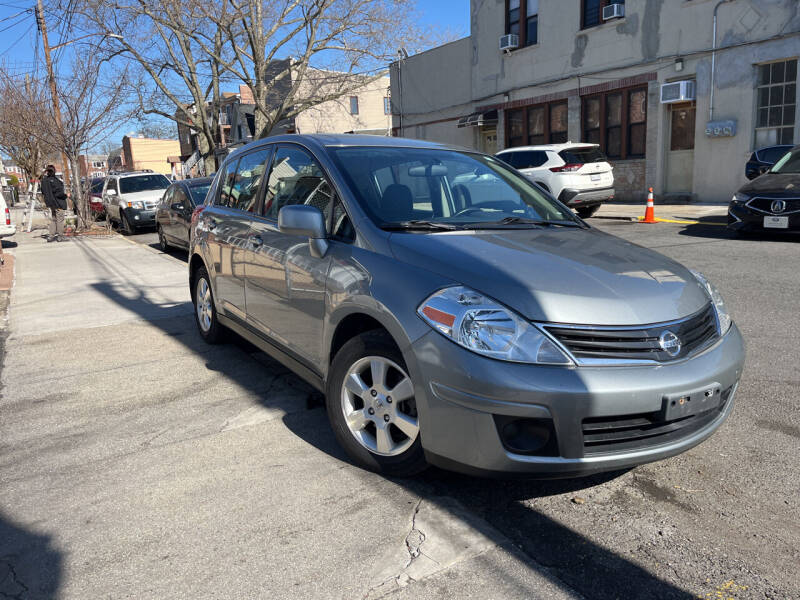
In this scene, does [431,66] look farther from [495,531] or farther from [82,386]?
[495,531]

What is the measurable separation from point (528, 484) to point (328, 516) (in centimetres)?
98

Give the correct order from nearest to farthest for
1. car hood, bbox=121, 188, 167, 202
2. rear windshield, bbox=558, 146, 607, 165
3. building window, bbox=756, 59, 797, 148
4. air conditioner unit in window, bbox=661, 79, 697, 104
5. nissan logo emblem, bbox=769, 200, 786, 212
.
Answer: nissan logo emblem, bbox=769, 200, 786, 212, rear windshield, bbox=558, 146, 607, 165, building window, bbox=756, 59, 797, 148, air conditioner unit in window, bbox=661, 79, 697, 104, car hood, bbox=121, 188, 167, 202

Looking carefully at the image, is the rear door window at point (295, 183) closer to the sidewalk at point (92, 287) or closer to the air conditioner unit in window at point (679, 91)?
the sidewalk at point (92, 287)

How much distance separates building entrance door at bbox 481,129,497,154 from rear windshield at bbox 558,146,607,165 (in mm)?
10006

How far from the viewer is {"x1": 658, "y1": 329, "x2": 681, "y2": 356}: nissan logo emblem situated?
2.65 metres

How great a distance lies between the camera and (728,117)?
655 inches

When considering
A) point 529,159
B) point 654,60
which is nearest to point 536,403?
point 529,159

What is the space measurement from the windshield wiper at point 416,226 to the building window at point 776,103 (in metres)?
15.5

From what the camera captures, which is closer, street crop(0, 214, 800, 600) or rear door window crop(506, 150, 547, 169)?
street crop(0, 214, 800, 600)

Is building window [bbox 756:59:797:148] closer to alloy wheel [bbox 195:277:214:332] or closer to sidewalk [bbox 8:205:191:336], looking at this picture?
sidewalk [bbox 8:205:191:336]

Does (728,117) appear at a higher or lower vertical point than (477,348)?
higher

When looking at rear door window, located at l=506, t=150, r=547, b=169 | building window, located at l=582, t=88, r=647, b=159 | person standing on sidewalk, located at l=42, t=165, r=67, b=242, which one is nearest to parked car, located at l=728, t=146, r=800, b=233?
rear door window, located at l=506, t=150, r=547, b=169

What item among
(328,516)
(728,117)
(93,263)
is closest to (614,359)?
(328,516)

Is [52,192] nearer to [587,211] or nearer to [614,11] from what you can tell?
[587,211]
